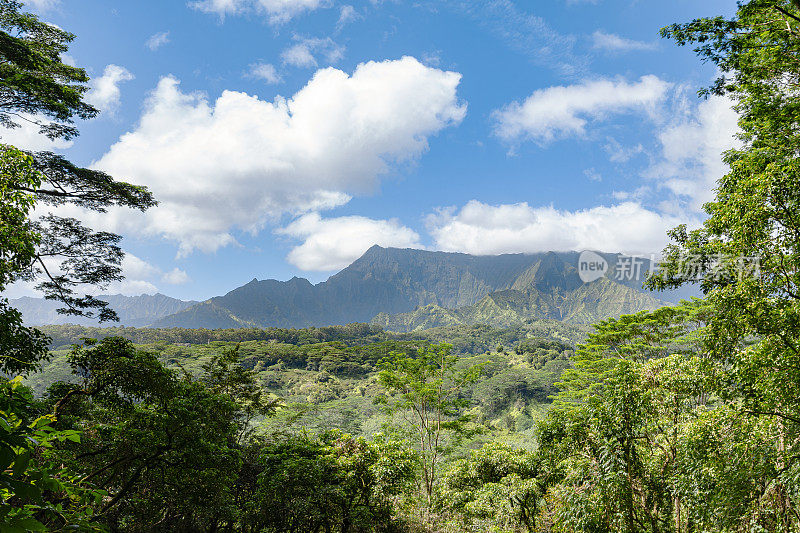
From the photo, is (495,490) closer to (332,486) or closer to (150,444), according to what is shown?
(332,486)

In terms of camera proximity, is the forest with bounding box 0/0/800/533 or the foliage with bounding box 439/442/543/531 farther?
the foliage with bounding box 439/442/543/531

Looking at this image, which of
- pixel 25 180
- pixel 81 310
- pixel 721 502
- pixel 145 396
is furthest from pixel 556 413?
pixel 81 310

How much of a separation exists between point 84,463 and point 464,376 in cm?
1193

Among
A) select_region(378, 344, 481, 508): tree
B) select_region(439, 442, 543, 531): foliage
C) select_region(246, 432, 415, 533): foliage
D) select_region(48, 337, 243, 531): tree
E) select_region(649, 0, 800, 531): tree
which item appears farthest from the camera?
select_region(378, 344, 481, 508): tree

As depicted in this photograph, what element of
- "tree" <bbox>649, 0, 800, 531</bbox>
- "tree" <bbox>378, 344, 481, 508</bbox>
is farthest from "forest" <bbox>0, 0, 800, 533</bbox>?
"tree" <bbox>378, 344, 481, 508</bbox>

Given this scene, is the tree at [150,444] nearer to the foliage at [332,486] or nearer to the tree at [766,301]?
the foliage at [332,486]

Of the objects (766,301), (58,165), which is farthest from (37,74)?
(766,301)

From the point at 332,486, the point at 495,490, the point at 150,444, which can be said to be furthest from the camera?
the point at 495,490

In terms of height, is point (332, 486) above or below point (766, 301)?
below

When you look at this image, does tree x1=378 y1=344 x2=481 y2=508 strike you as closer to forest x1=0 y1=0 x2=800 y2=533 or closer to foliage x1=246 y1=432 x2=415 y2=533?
forest x1=0 y1=0 x2=800 y2=533

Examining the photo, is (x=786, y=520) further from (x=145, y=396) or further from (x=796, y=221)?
(x=145, y=396)

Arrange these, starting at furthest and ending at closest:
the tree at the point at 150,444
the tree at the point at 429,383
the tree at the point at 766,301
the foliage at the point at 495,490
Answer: the tree at the point at 429,383 < the foliage at the point at 495,490 < the tree at the point at 150,444 < the tree at the point at 766,301

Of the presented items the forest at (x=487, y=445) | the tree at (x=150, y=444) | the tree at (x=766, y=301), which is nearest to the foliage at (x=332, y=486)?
the forest at (x=487, y=445)

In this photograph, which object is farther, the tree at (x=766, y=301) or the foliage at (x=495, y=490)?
the foliage at (x=495, y=490)
